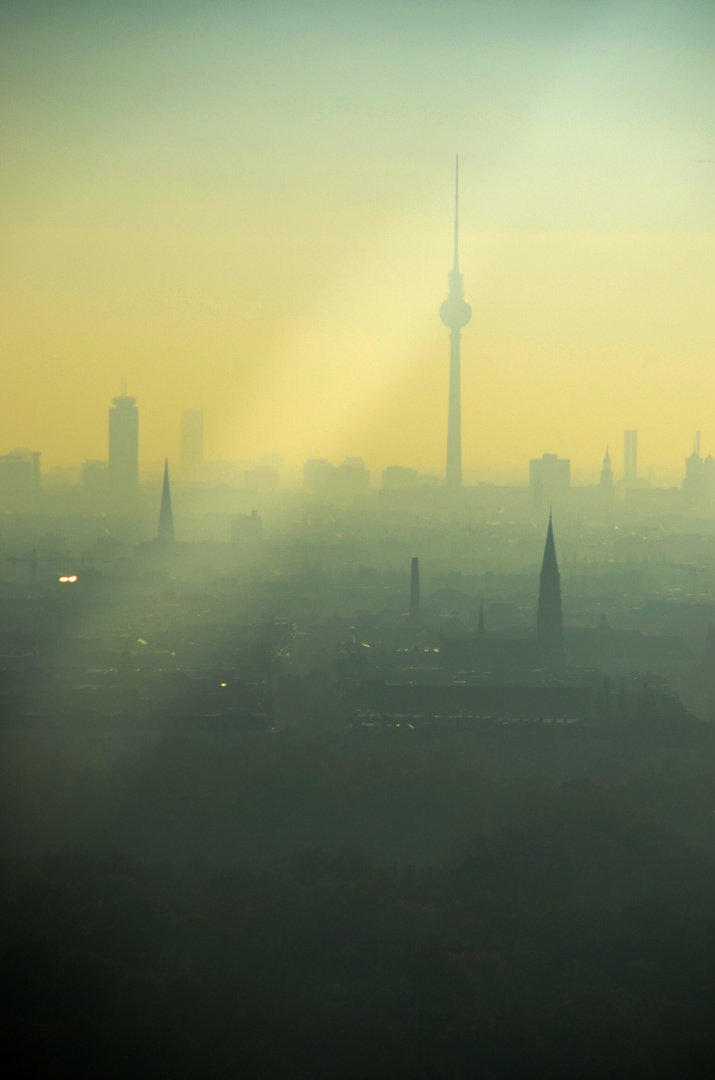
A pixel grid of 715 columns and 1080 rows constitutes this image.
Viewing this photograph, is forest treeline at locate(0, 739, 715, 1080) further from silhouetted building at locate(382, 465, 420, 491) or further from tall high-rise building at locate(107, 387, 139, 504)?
silhouetted building at locate(382, 465, 420, 491)

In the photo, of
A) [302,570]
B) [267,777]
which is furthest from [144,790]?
[302,570]

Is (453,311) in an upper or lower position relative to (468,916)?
Result: upper

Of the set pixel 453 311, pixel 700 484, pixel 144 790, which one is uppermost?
Answer: pixel 453 311

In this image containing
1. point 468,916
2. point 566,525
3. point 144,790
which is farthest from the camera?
point 566,525

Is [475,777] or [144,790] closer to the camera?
[144,790]

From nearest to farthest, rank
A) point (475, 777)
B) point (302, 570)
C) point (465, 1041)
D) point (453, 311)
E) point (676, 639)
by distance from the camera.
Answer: point (465, 1041), point (475, 777), point (676, 639), point (302, 570), point (453, 311)

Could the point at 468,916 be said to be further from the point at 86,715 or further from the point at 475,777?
the point at 86,715

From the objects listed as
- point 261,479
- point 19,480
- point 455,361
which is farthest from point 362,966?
point 455,361

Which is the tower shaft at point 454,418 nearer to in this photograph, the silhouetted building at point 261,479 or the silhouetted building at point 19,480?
the silhouetted building at point 261,479
